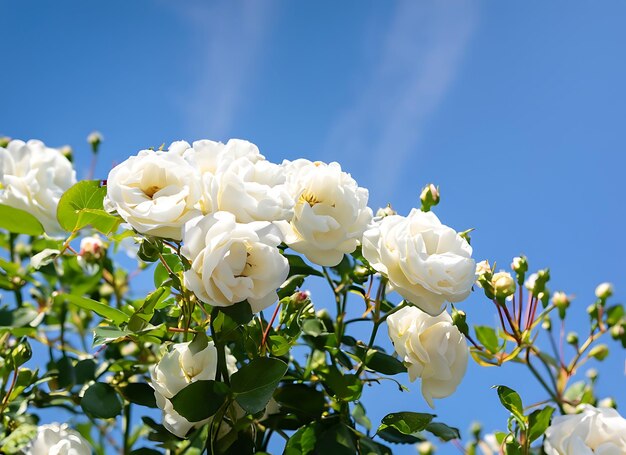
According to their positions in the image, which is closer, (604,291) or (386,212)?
(386,212)

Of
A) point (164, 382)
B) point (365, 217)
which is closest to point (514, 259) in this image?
point (365, 217)

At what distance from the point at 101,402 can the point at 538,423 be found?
0.70 metres

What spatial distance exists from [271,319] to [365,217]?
8.2 inches

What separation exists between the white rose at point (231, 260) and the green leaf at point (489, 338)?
634 mm

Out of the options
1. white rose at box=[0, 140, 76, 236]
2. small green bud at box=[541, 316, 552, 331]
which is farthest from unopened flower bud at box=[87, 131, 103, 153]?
small green bud at box=[541, 316, 552, 331]

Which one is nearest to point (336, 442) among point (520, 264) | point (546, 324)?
point (520, 264)

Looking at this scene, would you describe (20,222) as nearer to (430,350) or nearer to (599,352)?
(430,350)

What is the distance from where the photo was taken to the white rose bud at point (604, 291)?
69.3 inches

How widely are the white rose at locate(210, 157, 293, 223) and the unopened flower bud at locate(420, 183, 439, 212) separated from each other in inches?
14.3

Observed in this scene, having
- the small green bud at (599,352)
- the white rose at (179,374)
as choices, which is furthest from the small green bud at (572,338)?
the white rose at (179,374)

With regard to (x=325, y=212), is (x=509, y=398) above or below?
below

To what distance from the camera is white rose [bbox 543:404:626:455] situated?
1093mm

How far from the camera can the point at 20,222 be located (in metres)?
1.25

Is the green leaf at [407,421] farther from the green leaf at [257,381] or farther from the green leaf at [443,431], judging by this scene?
the green leaf at [257,381]
